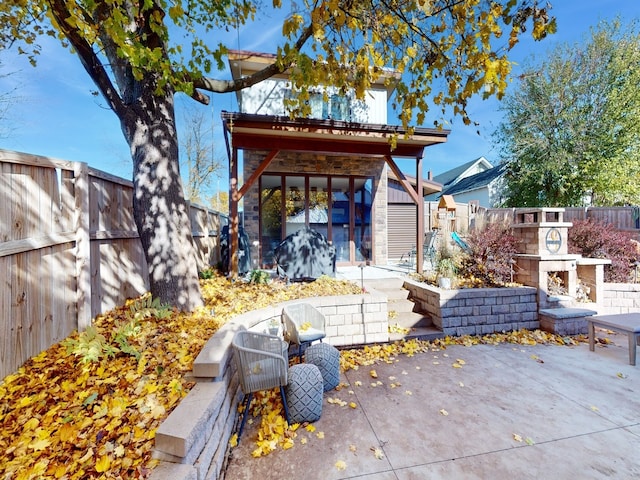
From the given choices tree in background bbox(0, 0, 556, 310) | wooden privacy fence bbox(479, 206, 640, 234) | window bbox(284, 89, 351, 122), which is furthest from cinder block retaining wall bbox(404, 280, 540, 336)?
window bbox(284, 89, 351, 122)

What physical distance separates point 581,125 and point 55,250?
1584cm

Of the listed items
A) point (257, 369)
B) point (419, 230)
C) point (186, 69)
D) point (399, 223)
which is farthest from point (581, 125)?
point (257, 369)

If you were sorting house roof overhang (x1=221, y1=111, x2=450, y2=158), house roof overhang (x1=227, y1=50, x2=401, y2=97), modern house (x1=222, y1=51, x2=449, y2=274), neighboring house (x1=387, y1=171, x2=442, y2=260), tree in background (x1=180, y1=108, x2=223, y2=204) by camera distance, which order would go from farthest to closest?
1. tree in background (x1=180, y1=108, x2=223, y2=204)
2. neighboring house (x1=387, y1=171, x2=442, y2=260)
3. house roof overhang (x1=227, y1=50, x2=401, y2=97)
4. modern house (x1=222, y1=51, x2=449, y2=274)
5. house roof overhang (x1=221, y1=111, x2=450, y2=158)

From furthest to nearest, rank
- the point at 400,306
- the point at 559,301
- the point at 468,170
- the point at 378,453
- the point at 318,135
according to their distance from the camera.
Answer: the point at 468,170 → the point at 318,135 → the point at 400,306 → the point at 559,301 → the point at 378,453

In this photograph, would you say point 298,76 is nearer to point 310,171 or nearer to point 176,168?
point 176,168

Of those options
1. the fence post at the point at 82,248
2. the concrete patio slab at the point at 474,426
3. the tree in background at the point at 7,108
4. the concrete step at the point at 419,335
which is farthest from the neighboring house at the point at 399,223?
the tree in background at the point at 7,108

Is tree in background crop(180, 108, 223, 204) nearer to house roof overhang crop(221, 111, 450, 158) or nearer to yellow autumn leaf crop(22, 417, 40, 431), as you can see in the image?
house roof overhang crop(221, 111, 450, 158)

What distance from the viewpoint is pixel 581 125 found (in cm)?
1103

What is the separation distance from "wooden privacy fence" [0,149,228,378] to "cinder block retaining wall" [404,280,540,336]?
4406mm

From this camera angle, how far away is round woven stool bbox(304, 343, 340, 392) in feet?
9.87

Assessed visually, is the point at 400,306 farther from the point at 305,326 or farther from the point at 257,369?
the point at 257,369

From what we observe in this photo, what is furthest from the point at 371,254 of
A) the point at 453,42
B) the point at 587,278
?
the point at 453,42

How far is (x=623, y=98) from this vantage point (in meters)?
10.3

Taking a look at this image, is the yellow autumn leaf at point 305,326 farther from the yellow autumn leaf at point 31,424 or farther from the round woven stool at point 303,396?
the yellow autumn leaf at point 31,424
